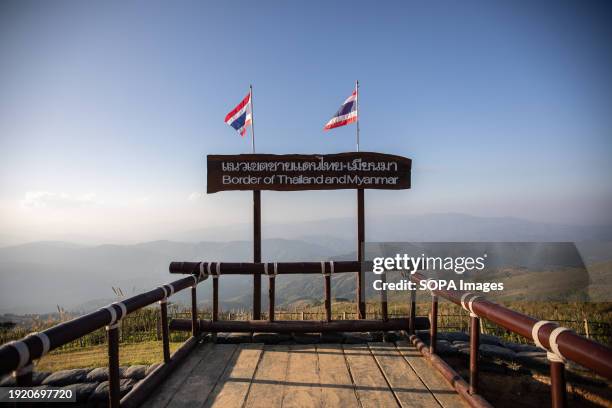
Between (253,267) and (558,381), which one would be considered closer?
(558,381)

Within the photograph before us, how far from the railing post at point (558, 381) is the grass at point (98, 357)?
6.40m

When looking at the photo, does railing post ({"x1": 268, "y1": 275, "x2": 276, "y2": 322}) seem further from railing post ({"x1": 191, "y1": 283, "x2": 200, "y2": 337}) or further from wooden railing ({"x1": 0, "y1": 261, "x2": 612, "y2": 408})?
railing post ({"x1": 191, "y1": 283, "x2": 200, "y2": 337})

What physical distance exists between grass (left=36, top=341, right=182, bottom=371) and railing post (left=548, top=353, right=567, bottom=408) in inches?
252

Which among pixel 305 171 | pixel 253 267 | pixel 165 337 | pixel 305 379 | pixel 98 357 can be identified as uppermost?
pixel 305 171

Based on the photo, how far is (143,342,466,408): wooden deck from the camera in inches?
140

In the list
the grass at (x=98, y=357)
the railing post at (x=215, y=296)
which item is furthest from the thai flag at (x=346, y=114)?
the grass at (x=98, y=357)

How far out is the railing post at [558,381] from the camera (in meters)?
2.22

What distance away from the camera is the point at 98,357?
7824 millimetres

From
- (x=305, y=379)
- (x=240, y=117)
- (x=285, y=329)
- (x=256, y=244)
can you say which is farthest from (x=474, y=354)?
(x=240, y=117)

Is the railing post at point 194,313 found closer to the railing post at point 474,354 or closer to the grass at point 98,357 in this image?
the grass at point 98,357

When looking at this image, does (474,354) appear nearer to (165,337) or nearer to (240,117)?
(165,337)

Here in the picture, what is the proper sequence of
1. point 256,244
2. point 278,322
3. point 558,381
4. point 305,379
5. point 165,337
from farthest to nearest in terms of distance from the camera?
point 256,244, point 278,322, point 165,337, point 305,379, point 558,381

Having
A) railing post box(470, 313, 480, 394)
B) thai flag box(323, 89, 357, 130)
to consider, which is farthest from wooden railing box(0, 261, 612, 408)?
thai flag box(323, 89, 357, 130)

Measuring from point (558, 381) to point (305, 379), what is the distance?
8.80 ft
